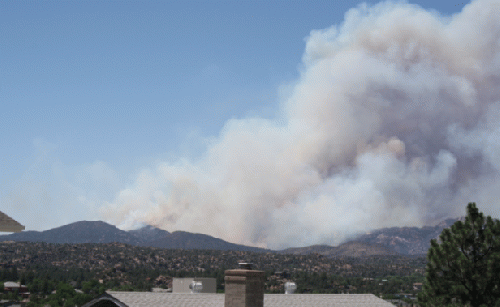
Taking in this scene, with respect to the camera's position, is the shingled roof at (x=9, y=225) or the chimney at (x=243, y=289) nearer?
the shingled roof at (x=9, y=225)

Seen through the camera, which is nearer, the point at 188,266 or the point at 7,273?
the point at 7,273

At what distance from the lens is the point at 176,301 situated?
1076 inches

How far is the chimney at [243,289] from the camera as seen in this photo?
22516mm

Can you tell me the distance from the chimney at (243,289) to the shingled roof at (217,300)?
448cm

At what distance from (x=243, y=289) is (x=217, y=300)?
596 centimetres

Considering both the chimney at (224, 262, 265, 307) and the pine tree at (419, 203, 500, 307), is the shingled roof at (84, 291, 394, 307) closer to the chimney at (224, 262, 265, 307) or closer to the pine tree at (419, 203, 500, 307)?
the pine tree at (419, 203, 500, 307)

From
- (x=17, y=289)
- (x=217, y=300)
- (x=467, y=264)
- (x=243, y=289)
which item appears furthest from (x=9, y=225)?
(x=17, y=289)

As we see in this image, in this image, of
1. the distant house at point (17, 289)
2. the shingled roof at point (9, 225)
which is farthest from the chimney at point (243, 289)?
the distant house at point (17, 289)

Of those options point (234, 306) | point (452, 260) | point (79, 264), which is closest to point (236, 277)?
point (234, 306)

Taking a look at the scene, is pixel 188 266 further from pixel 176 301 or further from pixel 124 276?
pixel 176 301

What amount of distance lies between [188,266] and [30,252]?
2383 inches

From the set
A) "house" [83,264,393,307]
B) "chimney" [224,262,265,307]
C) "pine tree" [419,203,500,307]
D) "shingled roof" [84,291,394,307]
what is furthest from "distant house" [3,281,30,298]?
"chimney" [224,262,265,307]

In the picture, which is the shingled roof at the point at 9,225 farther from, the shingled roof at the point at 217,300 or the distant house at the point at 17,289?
the distant house at the point at 17,289

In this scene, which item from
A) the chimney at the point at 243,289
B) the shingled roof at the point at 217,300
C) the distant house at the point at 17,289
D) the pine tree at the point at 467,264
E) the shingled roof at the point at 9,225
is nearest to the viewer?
the shingled roof at the point at 9,225
